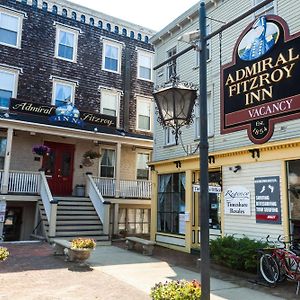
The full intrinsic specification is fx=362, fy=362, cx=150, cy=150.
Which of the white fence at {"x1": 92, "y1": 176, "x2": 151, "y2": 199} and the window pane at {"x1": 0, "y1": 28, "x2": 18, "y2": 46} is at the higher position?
the window pane at {"x1": 0, "y1": 28, "x2": 18, "y2": 46}

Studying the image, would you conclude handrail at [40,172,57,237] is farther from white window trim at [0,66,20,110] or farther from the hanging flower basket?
white window trim at [0,66,20,110]

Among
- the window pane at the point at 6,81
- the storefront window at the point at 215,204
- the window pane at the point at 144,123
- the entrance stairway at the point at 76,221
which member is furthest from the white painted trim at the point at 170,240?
the window pane at the point at 6,81

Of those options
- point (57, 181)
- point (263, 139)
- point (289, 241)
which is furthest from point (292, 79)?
point (57, 181)

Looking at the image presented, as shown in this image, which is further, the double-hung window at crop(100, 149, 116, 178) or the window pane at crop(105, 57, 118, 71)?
the window pane at crop(105, 57, 118, 71)

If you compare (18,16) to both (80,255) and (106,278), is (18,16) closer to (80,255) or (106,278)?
(80,255)

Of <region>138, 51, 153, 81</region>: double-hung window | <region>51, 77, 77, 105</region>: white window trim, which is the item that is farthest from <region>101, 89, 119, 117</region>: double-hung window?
<region>138, 51, 153, 81</region>: double-hung window

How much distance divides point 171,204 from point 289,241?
5973 mm

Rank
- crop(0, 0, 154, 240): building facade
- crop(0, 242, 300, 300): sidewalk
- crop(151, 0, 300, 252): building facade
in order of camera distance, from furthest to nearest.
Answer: crop(0, 0, 154, 240): building facade
crop(0, 242, 300, 300): sidewalk
crop(151, 0, 300, 252): building facade

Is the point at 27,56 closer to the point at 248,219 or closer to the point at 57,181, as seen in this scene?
the point at 57,181

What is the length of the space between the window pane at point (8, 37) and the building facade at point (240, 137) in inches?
274

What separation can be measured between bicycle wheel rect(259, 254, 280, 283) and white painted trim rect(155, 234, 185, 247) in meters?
5.30

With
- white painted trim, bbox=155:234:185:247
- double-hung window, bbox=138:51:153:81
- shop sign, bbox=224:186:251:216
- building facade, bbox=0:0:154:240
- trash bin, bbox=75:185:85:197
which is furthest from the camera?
double-hung window, bbox=138:51:153:81

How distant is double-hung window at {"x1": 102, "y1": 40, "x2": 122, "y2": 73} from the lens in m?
20.6

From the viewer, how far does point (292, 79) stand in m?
4.28
